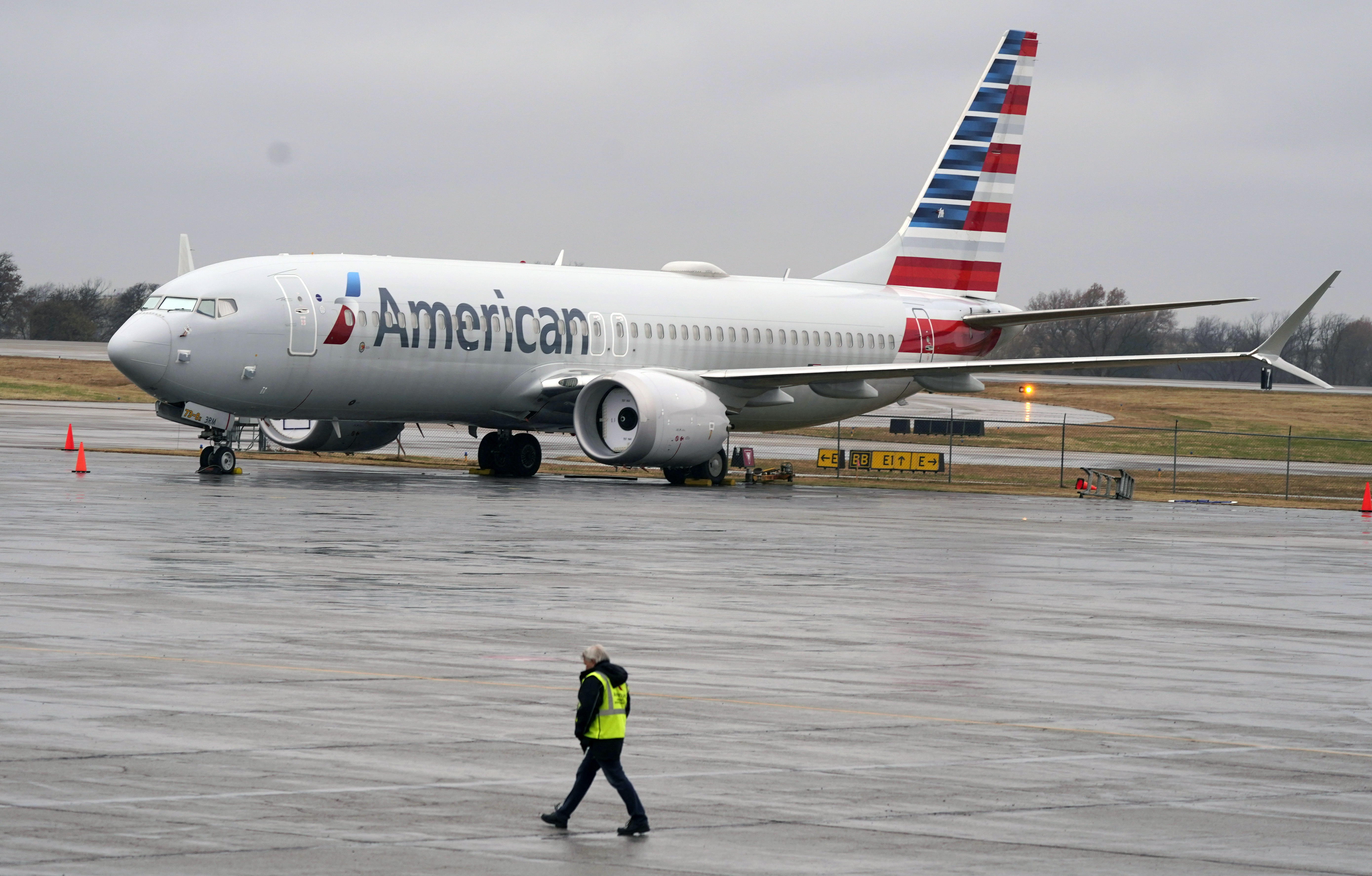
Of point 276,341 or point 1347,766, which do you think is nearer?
point 1347,766

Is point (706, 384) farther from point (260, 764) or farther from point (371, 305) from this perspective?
point (260, 764)

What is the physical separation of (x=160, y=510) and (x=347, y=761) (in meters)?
17.4

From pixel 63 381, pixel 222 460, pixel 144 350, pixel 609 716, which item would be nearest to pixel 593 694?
pixel 609 716

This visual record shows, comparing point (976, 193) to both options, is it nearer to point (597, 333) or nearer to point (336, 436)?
point (597, 333)

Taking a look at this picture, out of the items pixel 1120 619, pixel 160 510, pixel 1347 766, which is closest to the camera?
pixel 1347 766

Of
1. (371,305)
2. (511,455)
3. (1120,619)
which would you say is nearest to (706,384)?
(511,455)

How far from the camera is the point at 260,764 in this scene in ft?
33.2

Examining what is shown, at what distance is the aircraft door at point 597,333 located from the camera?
39.1m

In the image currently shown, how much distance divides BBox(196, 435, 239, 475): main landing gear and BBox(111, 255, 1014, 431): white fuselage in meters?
0.82

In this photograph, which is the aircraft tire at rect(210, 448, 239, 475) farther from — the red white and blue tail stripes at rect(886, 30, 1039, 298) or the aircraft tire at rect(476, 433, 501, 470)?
the red white and blue tail stripes at rect(886, 30, 1039, 298)

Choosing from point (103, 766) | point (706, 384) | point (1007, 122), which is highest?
point (1007, 122)

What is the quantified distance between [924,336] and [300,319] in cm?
1839

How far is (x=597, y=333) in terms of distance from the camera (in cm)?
3925

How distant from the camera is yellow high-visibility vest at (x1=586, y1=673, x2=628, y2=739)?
9.20 m
